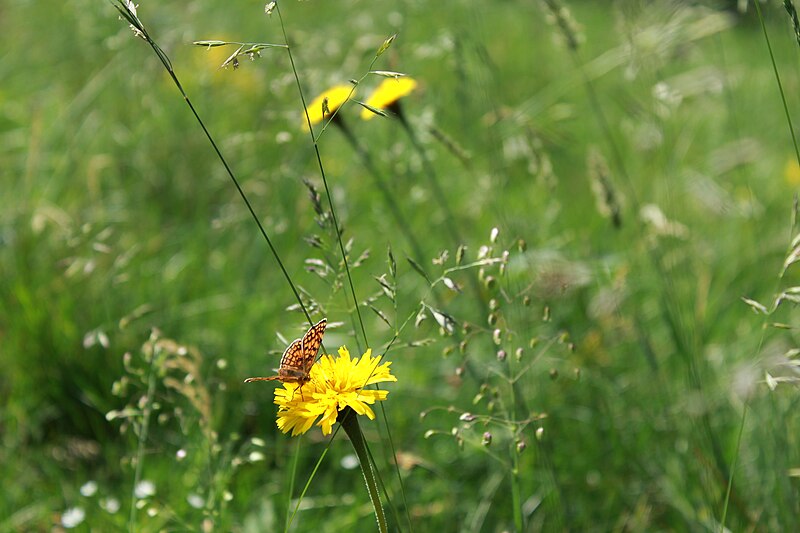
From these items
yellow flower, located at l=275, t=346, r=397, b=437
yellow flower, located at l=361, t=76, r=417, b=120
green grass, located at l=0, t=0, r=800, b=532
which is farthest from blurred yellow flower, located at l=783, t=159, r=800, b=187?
yellow flower, located at l=275, t=346, r=397, b=437

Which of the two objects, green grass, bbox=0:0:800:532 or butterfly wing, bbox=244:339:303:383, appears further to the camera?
green grass, bbox=0:0:800:532

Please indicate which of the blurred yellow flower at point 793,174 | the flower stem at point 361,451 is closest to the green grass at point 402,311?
the flower stem at point 361,451

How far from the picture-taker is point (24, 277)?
2.02m

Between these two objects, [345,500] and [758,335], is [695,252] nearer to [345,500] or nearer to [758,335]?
[758,335]

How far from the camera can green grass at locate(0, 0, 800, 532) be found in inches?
59.8

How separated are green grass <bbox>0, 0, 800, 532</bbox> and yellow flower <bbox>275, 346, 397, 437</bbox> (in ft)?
0.17

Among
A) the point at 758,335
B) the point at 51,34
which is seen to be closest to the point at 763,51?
the point at 758,335

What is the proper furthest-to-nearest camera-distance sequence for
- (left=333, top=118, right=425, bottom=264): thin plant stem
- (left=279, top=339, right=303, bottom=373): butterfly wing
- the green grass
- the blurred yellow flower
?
1. the blurred yellow flower
2. (left=333, top=118, right=425, bottom=264): thin plant stem
3. the green grass
4. (left=279, top=339, right=303, bottom=373): butterfly wing

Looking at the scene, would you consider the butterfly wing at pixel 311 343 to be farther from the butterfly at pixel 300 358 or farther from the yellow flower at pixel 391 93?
the yellow flower at pixel 391 93

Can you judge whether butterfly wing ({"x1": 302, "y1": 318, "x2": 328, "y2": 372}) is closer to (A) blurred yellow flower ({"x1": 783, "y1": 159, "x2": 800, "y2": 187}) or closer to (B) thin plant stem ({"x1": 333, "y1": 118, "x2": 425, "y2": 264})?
(B) thin plant stem ({"x1": 333, "y1": 118, "x2": 425, "y2": 264})

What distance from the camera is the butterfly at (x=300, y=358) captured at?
892 mm

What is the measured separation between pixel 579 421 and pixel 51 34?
304 centimetres

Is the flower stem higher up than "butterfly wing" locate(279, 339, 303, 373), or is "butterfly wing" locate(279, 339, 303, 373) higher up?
"butterfly wing" locate(279, 339, 303, 373)

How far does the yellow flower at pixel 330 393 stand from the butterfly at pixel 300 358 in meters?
0.02
